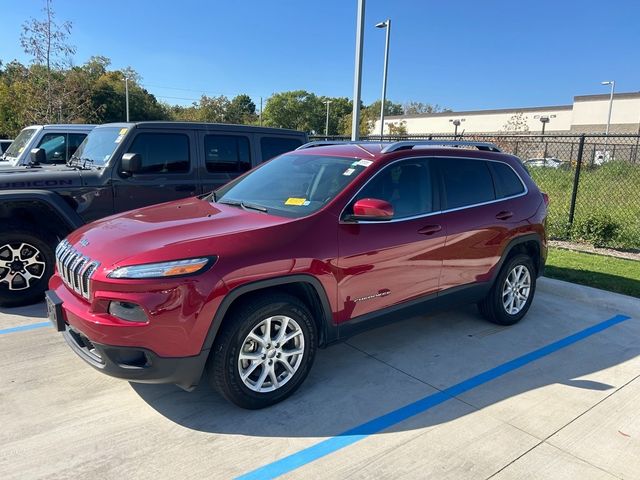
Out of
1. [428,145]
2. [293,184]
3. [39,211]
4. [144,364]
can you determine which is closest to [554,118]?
[428,145]

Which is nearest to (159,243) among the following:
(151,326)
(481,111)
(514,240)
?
(151,326)

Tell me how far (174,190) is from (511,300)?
404cm

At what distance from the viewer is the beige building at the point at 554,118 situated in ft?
186

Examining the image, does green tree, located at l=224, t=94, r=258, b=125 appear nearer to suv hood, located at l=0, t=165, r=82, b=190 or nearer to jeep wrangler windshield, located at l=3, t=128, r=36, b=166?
jeep wrangler windshield, located at l=3, t=128, r=36, b=166

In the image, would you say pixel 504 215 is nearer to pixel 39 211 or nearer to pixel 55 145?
pixel 39 211

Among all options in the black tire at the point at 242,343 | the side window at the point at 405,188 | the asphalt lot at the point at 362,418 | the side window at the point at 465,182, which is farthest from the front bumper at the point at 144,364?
the side window at the point at 465,182

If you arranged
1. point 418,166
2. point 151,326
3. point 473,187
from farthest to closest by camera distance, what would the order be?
point 473,187 < point 418,166 < point 151,326

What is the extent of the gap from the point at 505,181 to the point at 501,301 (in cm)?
121

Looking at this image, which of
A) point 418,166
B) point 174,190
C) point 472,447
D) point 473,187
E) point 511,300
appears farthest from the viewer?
point 174,190

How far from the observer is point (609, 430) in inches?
122

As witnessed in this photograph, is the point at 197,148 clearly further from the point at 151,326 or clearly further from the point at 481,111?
the point at 481,111

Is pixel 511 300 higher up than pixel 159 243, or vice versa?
Result: pixel 159 243

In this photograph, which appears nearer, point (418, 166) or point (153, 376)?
point (153, 376)

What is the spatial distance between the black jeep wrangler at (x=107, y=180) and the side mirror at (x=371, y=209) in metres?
3.09
